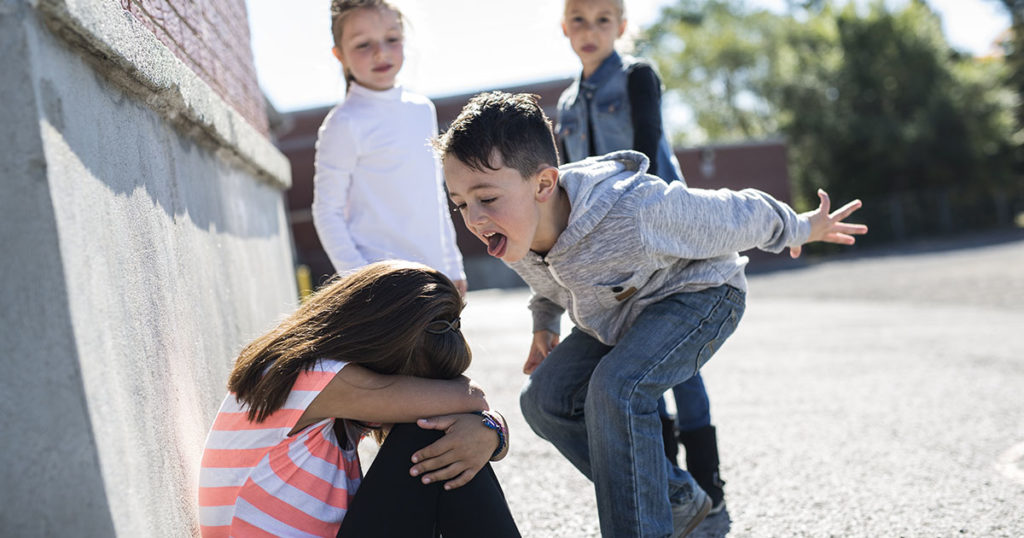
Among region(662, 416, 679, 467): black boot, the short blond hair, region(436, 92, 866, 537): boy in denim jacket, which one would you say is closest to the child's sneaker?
region(436, 92, 866, 537): boy in denim jacket

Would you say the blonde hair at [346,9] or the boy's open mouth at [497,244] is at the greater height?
the blonde hair at [346,9]

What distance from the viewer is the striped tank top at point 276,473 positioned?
2105mm

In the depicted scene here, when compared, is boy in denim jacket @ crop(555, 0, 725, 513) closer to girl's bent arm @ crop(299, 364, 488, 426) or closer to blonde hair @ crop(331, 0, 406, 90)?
blonde hair @ crop(331, 0, 406, 90)

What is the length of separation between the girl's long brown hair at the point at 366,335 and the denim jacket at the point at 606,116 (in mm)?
1472

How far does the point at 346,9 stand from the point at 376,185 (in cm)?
72

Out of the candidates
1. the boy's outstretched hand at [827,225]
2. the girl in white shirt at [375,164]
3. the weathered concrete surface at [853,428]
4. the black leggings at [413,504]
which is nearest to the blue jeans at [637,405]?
the boy's outstretched hand at [827,225]

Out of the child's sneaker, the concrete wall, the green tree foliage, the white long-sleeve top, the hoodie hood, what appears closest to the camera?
the concrete wall

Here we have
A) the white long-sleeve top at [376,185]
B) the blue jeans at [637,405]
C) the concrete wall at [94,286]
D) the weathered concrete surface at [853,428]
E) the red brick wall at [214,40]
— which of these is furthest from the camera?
the white long-sleeve top at [376,185]

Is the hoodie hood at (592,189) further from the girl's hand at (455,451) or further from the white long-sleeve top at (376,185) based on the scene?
the white long-sleeve top at (376,185)

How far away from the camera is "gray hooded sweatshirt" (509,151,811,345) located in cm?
262

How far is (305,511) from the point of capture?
213 centimetres

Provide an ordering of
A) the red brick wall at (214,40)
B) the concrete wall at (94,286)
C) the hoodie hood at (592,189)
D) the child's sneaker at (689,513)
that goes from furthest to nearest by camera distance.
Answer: the red brick wall at (214,40) → the child's sneaker at (689,513) → the hoodie hood at (592,189) → the concrete wall at (94,286)

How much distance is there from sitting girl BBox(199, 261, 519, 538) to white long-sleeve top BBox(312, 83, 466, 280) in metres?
1.26

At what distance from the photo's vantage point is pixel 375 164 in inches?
141
